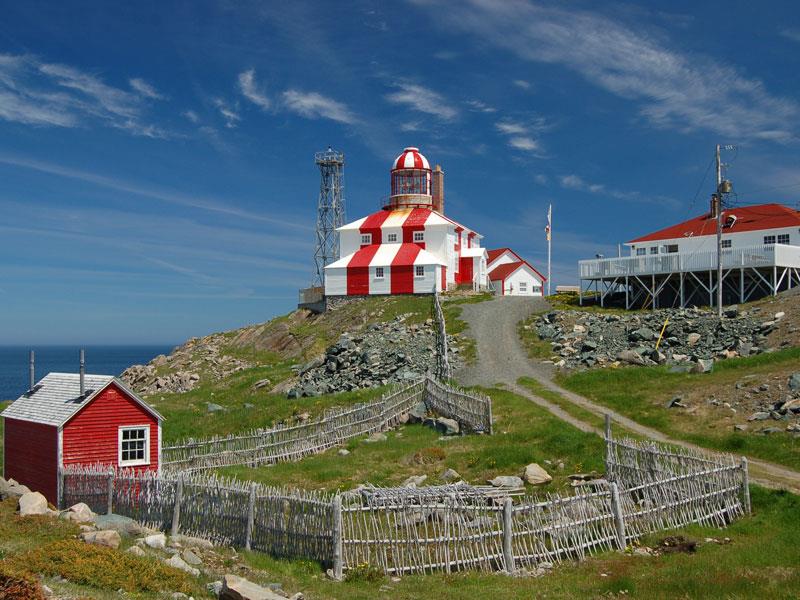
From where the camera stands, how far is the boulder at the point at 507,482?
2025 centimetres

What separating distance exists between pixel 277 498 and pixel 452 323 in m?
32.4

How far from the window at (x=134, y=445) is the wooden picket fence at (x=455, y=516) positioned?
6049mm

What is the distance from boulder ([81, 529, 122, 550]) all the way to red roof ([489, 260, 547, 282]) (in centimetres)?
5443

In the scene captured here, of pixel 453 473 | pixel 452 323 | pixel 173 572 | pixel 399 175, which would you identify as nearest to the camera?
pixel 173 572

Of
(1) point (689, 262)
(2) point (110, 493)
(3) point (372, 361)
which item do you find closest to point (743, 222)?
(1) point (689, 262)

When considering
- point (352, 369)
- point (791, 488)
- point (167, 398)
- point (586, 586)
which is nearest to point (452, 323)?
point (352, 369)

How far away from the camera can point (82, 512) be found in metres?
18.8

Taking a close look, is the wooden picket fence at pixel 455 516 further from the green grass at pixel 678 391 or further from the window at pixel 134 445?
the window at pixel 134 445

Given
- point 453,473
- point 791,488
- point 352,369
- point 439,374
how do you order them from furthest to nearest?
point 352,369 → point 439,374 → point 453,473 → point 791,488

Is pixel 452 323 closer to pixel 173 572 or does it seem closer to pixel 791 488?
pixel 791 488

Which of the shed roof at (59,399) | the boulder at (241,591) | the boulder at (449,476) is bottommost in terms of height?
the boulder at (449,476)

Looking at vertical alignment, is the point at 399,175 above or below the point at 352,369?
above

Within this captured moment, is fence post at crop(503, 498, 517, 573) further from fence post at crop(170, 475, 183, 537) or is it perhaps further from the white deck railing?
A: the white deck railing

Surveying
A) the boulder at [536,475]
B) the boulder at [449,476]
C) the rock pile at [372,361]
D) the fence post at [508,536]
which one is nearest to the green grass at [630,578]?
the fence post at [508,536]
